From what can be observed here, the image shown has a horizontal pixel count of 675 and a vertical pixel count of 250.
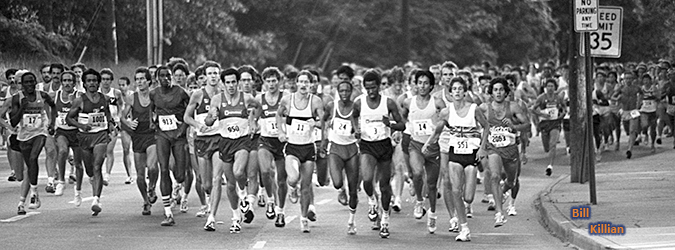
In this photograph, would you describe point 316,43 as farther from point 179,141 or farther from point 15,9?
point 179,141

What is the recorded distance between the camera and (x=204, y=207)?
1728 cm

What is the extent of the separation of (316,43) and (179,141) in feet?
141

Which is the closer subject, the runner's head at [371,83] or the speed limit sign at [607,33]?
the runner's head at [371,83]

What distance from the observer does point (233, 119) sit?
15672 mm

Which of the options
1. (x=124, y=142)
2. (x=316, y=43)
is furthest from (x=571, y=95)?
(x=316, y=43)

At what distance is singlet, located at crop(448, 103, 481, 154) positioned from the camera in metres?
14.8

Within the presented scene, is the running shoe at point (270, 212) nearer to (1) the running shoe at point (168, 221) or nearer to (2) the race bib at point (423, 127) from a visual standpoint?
(1) the running shoe at point (168, 221)

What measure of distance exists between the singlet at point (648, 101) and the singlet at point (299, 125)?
1360cm

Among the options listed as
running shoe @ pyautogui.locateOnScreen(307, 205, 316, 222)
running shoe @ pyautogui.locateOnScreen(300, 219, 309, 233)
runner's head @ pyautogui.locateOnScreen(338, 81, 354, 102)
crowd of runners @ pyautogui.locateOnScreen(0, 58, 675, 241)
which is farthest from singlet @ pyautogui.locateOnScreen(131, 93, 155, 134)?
runner's head @ pyautogui.locateOnScreen(338, 81, 354, 102)

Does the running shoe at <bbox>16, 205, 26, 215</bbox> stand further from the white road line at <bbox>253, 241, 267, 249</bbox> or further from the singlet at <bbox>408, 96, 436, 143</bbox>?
the singlet at <bbox>408, 96, 436, 143</bbox>

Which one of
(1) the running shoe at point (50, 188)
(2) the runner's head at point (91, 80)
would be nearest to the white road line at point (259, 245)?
(2) the runner's head at point (91, 80)

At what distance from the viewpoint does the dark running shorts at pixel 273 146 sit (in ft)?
52.2

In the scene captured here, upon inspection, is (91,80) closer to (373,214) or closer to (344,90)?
(344,90)

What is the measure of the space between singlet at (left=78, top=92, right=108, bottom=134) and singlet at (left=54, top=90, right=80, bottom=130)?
1040mm
